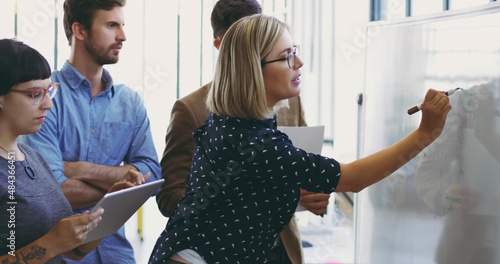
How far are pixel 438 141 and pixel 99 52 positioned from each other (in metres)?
1.23

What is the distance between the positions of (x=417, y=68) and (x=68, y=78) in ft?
4.31

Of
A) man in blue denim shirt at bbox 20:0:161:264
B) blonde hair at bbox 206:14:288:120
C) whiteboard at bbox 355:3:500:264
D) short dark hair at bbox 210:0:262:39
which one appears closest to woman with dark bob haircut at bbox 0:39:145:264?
man in blue denim shirt at bbox 20:0:161:264

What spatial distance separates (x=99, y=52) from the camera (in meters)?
1.76

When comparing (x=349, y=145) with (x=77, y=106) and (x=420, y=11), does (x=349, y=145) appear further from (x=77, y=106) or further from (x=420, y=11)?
(x=77, y=106)

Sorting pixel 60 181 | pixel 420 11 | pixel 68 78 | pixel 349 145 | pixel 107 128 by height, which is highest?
pixel 420 11

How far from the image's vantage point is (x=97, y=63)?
5.82 ft

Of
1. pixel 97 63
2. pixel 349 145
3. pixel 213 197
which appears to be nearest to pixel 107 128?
pixel 97 63

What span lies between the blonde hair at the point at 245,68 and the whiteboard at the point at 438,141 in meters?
0.81

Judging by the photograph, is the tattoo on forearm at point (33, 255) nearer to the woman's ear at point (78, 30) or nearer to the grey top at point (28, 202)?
the grey top at point (28, 202)

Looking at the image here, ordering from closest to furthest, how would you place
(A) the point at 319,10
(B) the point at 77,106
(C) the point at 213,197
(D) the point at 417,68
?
(C) the point at 213,197, (B) the point at 77,106, (D) the point at 417,68, (A) the point at 319,10

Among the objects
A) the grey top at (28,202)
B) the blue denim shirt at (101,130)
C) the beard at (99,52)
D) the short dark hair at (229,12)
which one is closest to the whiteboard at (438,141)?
the short dark hair at (229,12)

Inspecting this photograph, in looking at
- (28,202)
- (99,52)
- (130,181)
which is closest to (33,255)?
(28,202)

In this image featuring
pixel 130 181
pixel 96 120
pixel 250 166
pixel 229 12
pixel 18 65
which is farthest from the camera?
pixel 96 120

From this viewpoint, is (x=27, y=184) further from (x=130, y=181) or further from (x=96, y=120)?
(x=96, y=120)
